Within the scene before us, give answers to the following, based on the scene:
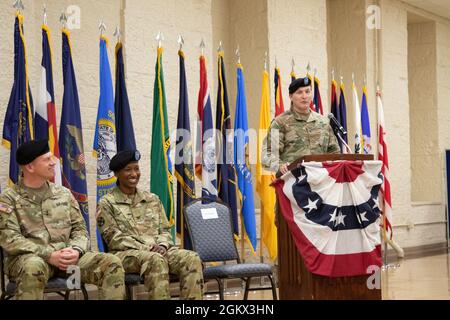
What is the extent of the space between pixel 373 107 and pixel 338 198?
20.5ft

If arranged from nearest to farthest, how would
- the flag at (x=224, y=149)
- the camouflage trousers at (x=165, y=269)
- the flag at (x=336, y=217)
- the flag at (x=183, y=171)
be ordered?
the camouflage trousers at (x=165, y=269) → the flag at (x=336, y=217) → the flag at (x=183, y=171) → the flag at (x=224, y=149)

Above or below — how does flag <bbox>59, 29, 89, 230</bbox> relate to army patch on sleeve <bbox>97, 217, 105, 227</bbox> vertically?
above

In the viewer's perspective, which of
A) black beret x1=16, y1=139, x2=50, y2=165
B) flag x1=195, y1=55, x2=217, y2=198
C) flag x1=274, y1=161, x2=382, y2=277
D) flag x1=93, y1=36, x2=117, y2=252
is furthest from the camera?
flag x1=195, y1=55, x2=217, y2=198

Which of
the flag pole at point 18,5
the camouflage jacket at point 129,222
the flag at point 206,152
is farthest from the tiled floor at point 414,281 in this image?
the flag pole at point 18,5

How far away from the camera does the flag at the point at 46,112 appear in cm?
520

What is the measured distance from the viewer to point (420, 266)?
356 inches

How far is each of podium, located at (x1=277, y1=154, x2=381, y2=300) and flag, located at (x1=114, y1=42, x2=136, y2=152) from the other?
1.66 metres

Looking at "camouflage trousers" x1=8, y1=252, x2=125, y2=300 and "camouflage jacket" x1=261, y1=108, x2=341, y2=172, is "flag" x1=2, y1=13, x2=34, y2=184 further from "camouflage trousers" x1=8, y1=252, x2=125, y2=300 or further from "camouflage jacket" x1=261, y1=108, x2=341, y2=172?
"camouflage jacket" x1=261, y1=108, x2=341, y2=172

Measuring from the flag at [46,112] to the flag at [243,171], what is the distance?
7.09 ft

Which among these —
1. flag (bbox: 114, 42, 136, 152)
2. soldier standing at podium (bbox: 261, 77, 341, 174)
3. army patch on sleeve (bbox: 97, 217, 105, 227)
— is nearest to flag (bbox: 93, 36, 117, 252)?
flag (bbox: 114, 42, 136, 152)

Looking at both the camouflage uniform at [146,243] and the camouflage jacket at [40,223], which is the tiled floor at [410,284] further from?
the camouflage jacket at [40,223]

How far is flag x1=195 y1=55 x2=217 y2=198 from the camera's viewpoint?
653cm
